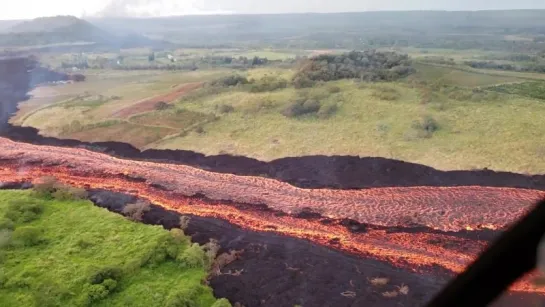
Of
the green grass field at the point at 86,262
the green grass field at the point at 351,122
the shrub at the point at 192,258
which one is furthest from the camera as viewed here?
the green grass field at the point at 351,122

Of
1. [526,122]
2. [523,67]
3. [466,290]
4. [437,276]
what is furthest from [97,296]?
[523,67]

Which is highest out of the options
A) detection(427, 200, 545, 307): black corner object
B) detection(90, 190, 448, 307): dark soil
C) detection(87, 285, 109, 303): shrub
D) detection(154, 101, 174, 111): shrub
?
detection(427, 200, 545, 307): black corner object

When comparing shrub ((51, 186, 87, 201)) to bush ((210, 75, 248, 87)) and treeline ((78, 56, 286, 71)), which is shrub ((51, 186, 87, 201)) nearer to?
bush ((210, 75, 248, 87))

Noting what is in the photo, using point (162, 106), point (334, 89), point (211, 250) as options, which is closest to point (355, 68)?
point (334, 89)

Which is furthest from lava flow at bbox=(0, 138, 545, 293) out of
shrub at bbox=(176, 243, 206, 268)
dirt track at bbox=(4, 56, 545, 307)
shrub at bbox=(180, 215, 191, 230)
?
shrub at bbox=(176, 243, 206, 268)

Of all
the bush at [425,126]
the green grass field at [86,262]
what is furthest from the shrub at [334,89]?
the green grass field at [86,262]

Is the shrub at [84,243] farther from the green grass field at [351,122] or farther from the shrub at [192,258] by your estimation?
the green grass field at [351,122]
